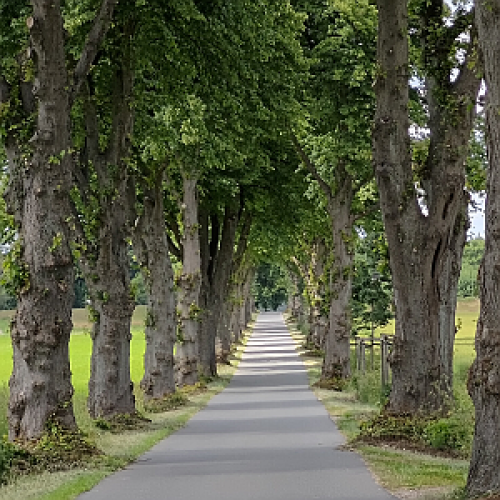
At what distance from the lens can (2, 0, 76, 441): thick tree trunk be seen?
13406 millimetres

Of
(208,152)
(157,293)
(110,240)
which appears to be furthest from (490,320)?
(157,293)

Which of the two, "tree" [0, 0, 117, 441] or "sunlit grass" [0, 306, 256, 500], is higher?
"tree" [0, 0, 117, 441]

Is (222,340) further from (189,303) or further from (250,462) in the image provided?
(250,462)

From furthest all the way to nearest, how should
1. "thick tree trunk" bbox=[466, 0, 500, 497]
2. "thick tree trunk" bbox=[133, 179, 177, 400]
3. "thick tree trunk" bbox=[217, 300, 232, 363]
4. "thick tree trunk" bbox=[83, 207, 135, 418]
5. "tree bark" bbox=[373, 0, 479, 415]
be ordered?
"thick tree trunk" bbox=[217, 300, 232, 363] < "thick tree trunk" bbox=[133, 179, 177, 400] < "thick tree trunk" bbox=[83, 207, 135, 418] < "tree bark" bbox=[373, 0, 479, 415] < "thick tree trunk" bbox=[466, 0, 500, 497]

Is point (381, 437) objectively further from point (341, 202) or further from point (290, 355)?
point (290, 355)

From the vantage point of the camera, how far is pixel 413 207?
15711mm

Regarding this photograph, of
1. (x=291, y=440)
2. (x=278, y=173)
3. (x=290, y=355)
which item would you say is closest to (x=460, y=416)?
(x=291, y=440)

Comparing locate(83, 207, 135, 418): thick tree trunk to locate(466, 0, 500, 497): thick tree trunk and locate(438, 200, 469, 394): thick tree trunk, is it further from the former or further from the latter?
locate(466, 0, 500, 497): thick tree trunk

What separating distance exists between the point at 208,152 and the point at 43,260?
30.9 feet

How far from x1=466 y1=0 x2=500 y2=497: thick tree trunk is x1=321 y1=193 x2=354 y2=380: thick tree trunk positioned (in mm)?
20558

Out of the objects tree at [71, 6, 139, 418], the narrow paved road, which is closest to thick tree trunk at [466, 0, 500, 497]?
the narrow paved road

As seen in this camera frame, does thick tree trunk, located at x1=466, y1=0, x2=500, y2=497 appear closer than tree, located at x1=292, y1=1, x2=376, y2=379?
Yes

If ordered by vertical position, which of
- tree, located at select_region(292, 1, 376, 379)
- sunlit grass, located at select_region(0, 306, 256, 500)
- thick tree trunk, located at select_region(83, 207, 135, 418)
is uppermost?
tree, located at select_region(292, 1, 376, 379)

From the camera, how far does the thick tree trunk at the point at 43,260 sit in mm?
13406
